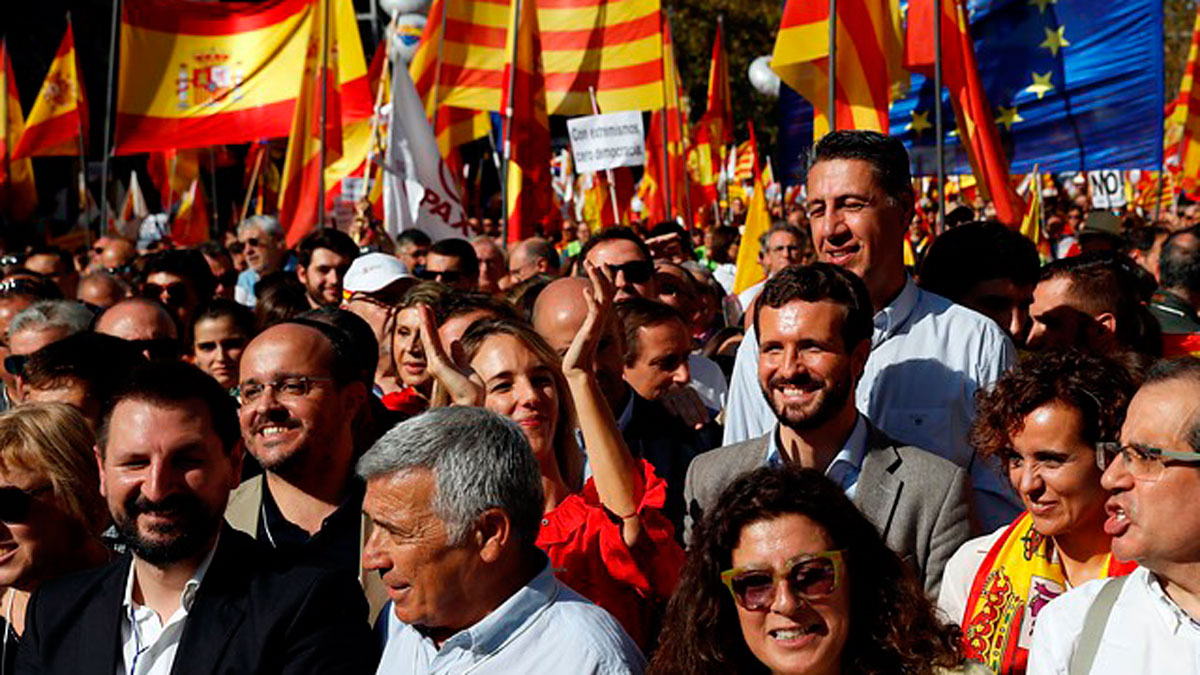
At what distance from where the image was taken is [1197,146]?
1605 centimetres

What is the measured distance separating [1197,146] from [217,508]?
46.2 feet

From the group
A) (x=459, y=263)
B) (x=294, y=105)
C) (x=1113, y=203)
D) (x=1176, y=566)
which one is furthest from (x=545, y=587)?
(x=1113, y=203)

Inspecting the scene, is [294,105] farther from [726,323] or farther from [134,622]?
[134,622]

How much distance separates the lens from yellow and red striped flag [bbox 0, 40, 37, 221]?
63.3 ft

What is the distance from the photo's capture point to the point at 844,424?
428 cm

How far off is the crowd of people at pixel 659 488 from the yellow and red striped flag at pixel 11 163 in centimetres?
1462

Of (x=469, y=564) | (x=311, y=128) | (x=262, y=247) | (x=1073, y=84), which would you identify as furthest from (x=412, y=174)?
(x=469, y=564)

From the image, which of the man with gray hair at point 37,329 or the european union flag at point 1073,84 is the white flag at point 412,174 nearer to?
the european union flag at point 1073,84

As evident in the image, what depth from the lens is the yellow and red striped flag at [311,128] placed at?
43.1 feet

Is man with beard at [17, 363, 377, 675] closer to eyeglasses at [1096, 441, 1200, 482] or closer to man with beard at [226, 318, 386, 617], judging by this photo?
man with beard at [226, 318, 386, 617]

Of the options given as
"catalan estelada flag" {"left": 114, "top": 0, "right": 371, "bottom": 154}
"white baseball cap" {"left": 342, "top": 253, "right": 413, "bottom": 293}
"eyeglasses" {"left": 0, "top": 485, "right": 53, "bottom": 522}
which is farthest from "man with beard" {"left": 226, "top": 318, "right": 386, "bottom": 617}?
"catalan estelada flag" {"left": 114, "top": 0, "right": 371, "bottom": 154}

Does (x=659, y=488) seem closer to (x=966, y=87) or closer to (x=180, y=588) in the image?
(x=180, y=588)

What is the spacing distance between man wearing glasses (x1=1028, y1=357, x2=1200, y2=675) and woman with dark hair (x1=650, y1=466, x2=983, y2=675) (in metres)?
0.22

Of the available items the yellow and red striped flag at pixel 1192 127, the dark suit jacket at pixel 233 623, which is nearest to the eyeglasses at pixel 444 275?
the dark suit jacket at pixel 233 623
